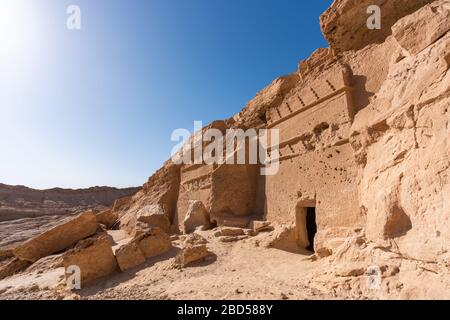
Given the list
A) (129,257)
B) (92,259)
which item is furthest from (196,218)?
(92,259)

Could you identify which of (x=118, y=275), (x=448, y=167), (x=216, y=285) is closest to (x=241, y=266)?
(x=216, y=285)

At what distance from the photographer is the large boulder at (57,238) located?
1169 centimetres

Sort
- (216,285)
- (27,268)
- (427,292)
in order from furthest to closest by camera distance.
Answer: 1. (27,268)
2. (216,285)
3. (427,292)

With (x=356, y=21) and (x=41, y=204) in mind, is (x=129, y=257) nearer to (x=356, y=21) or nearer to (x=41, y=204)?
(x=356, y=21)

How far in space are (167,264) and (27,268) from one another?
6.95 m

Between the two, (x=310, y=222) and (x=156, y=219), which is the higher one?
(x=310, y=222)

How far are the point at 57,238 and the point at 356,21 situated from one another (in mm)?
15024

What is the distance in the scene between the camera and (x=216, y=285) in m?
6.01

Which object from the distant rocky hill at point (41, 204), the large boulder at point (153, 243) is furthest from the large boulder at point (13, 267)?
the distant rocky hill at point (41, 204)

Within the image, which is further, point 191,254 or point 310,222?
point 310,222

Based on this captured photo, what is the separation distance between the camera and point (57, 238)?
1234 centimetres

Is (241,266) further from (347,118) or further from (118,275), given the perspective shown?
(347,118)

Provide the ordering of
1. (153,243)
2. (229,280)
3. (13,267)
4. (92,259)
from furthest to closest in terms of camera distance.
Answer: (13,267) < (153,243) < (92,259) < (229,280)

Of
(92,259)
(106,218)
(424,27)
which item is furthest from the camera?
(106,218)
